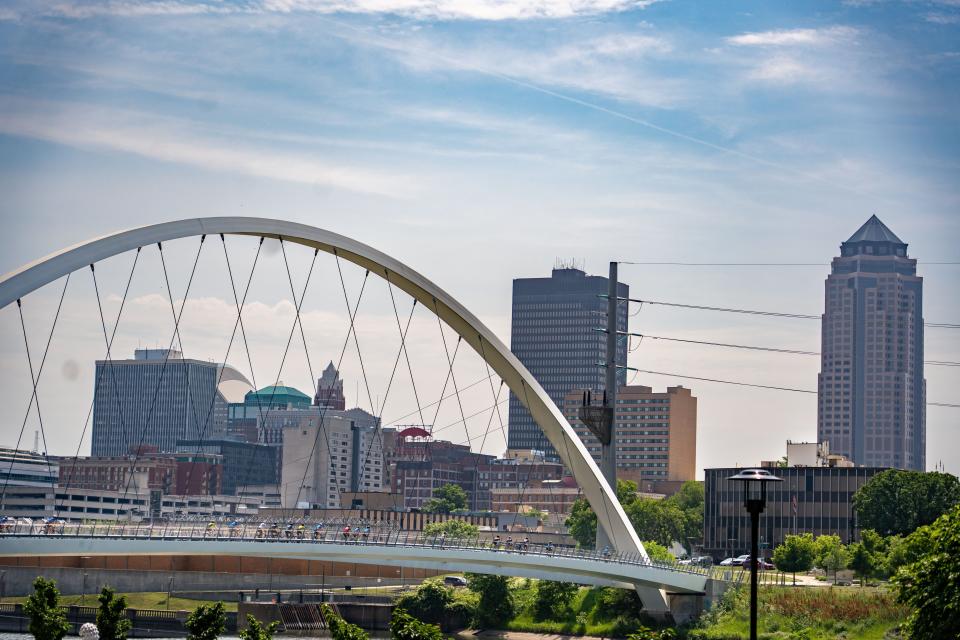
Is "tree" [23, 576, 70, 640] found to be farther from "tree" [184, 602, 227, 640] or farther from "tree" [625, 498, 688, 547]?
"tree" [625, 498, 688, 547]

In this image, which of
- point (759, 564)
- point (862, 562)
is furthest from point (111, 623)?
point (759, 564)

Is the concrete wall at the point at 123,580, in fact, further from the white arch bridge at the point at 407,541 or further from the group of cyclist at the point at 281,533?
the group of cyclist at the point at 281,533

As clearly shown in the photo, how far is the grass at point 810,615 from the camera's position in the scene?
84.0 metres

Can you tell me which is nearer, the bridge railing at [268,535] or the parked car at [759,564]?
the bridge railing at [268,535]

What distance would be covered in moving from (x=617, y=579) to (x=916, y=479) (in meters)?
42.3

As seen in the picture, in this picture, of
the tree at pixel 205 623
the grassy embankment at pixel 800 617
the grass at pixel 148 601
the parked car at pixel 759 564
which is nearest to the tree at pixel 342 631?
the tree at pixel 205 623

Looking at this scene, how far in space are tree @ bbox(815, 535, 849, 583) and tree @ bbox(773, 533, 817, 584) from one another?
1.91 feet

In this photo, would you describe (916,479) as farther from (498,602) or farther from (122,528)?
(122,528)

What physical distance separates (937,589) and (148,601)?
243 feet

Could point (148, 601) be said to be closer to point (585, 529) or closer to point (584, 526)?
point (585, 529)

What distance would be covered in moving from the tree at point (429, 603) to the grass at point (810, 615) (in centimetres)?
2136

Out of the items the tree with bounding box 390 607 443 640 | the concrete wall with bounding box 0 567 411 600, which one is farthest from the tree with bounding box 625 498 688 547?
the tree with bounding box 390 607 443 640

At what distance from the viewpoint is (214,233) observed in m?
72.9

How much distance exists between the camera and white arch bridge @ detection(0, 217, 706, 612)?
62.7 metres
